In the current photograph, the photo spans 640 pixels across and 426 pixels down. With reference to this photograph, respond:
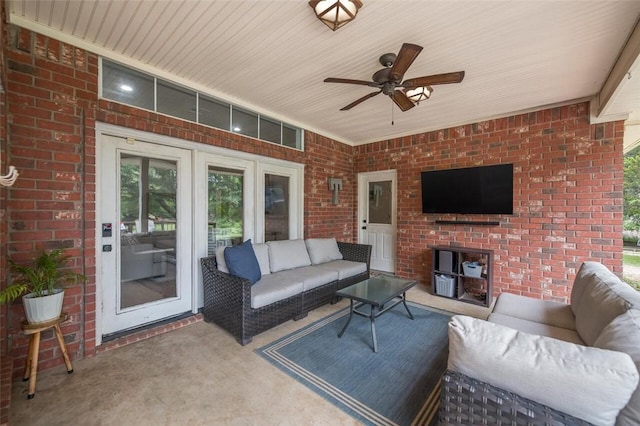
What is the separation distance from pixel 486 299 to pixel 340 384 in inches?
108

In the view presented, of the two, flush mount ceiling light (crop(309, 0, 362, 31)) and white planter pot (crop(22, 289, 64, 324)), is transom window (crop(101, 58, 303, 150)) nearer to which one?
white planter pot (crop(22, 289, 64, 324))

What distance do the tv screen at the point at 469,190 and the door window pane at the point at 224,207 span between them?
2976mm

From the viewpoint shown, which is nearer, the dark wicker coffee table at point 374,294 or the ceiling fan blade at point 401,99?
the dark wicker coffee table at point 374,294

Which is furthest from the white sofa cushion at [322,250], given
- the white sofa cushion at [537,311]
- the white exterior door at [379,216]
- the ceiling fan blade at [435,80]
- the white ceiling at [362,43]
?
the ceiling fan blade at [435,80]

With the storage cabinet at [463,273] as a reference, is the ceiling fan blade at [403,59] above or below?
above

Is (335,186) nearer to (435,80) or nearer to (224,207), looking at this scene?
(224,207)

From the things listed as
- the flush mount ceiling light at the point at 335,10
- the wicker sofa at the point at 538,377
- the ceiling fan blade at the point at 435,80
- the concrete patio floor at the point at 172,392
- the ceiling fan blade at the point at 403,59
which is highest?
the flush mount ceiling light at the point at 335,10

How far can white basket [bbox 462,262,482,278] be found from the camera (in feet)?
12.3

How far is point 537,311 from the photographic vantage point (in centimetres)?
223

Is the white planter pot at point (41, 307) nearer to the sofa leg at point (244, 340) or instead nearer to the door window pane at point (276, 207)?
the sofa leg at point (244, 340)

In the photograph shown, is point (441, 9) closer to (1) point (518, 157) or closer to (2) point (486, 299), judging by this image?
(1) point (518, 157)

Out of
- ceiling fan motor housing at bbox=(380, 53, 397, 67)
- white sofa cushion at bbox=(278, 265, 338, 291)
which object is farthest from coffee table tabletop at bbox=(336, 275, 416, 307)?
ceiling fan motor housing at bbox=(380, 53, 397, 67)

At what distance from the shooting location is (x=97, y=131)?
2402 mm

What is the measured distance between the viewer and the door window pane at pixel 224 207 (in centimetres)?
331
